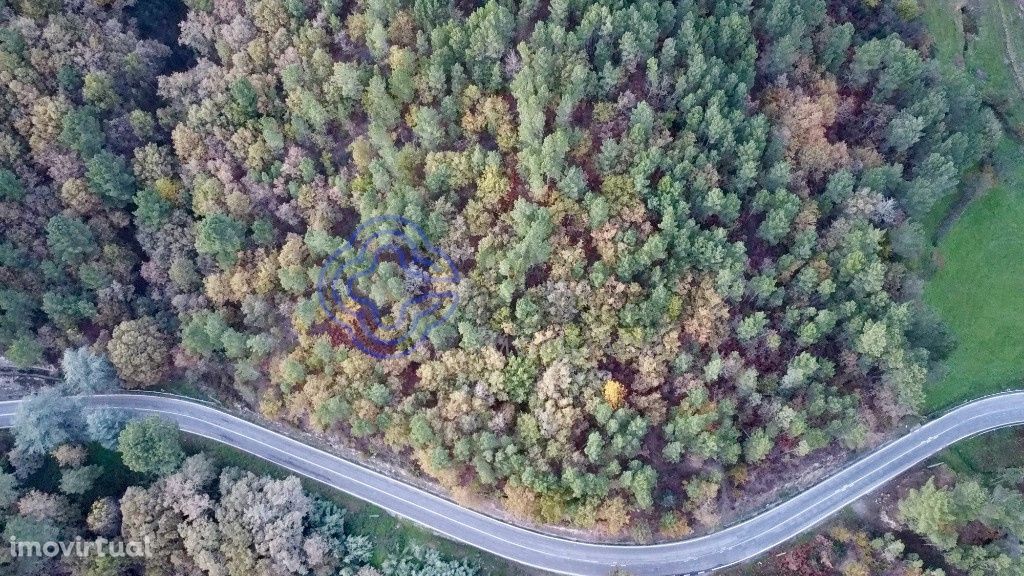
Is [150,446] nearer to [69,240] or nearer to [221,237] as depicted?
[221,237]

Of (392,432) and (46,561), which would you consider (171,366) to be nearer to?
(46,561)

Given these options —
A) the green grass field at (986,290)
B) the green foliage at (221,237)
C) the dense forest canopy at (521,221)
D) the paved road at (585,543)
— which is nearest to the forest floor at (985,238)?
the green grass field at (986,290)

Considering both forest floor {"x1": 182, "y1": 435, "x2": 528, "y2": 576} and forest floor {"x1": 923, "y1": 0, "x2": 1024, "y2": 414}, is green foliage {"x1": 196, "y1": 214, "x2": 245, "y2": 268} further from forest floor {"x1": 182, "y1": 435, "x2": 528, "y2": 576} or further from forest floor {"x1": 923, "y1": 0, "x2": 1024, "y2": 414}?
forest floor {"x1": 923, "y1": 0, "x2": 1024, "y2": 414}

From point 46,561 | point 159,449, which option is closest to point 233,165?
point 159,449

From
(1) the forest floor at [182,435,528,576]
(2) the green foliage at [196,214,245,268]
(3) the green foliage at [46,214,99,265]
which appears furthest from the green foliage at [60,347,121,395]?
(2) the green foliage at [196,214,245,268]

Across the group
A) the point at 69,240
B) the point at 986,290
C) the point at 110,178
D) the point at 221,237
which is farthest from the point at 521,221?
the point at 986,290
